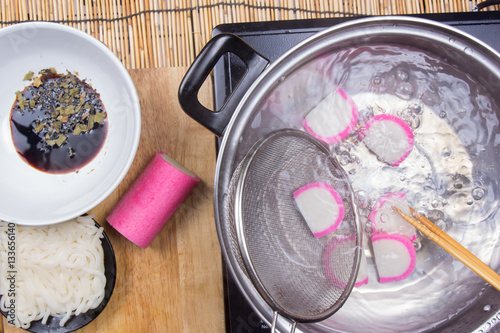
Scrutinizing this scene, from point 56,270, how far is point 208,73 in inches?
17.9

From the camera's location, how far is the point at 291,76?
695 millimetres

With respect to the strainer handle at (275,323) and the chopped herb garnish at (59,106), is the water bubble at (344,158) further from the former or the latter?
the chopped herb garnish at (59,106)

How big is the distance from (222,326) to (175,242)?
0.59ft

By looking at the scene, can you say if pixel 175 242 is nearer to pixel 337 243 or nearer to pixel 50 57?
pixel 337 243

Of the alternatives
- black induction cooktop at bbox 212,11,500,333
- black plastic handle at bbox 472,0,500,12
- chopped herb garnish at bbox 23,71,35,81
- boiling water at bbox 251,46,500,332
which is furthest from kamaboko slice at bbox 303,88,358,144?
chopped herb garnish at bbox 23,71,35,81

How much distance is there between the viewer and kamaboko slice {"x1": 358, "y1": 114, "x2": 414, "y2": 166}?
0.77m

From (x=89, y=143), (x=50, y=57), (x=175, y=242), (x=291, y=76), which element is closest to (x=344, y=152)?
(x=291, y=76)

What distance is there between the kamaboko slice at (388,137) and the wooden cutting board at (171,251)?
296 mm

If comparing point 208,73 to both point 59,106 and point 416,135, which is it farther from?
point 416,135

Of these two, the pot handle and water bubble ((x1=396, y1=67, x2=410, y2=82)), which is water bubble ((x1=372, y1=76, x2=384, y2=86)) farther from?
the pot handle

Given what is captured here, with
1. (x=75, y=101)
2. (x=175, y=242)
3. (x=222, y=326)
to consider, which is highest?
(x=75, y=101)

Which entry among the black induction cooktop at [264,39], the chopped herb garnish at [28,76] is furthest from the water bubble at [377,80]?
the chopped herb garnish at [28,76]

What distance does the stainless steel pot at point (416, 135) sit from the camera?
2.19ft

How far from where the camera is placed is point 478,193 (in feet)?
2.55
